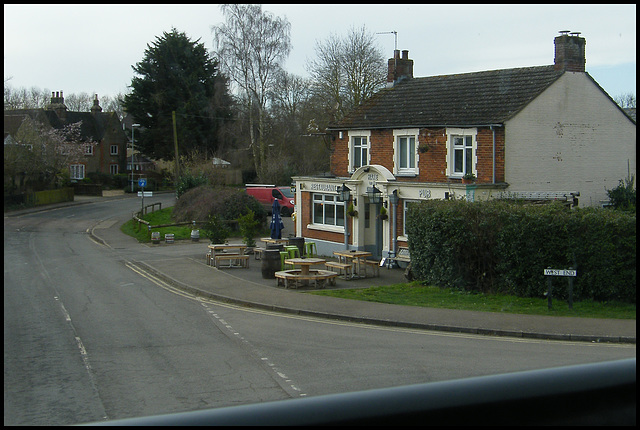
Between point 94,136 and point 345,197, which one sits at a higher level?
point 94,136

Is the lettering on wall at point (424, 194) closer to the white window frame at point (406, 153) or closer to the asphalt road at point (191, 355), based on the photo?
the white window frame at point (406, 153)

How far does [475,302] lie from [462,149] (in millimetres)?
8500

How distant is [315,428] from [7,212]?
48684 mm

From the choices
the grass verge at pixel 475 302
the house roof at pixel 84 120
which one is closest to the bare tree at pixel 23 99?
the house roof at pixel 84 120

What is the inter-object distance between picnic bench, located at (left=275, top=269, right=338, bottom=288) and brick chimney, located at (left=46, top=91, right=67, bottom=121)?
5091cm

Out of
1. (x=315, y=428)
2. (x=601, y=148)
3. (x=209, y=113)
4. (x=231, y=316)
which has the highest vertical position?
(x=209, y=113)

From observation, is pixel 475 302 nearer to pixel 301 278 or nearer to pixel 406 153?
pixel 301 278

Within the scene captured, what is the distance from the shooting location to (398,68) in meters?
28.9

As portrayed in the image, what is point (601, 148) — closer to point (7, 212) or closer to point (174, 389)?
point (174, 389)

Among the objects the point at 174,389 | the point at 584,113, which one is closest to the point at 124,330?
the point at 174,389

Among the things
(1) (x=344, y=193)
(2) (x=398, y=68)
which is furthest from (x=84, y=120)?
(1) (x=344, y=193)

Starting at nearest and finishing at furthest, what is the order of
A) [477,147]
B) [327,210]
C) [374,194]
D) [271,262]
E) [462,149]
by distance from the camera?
[271,262]
[477,147]
[462,149]
[374,194]
[327,210]

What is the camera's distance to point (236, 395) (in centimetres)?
868

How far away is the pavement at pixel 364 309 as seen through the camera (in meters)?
13.2
